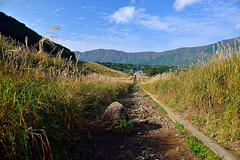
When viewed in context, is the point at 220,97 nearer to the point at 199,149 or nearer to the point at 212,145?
the point at 212,145

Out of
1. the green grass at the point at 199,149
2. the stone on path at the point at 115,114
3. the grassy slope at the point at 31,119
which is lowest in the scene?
the green grass at the point at 199,149

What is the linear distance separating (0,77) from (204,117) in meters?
5.19

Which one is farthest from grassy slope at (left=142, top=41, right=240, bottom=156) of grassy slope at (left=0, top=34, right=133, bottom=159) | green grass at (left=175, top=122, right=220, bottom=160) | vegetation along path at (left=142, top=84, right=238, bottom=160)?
grassy slope at (left=0, top=34, right=133, bottom=159)

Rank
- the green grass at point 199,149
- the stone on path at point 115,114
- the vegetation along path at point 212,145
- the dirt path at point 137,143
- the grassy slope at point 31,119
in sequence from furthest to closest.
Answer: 1. the stone on path at point 115,114
2. the dirt path at point 137,143
3. the green grass at point 199,149
4. the vegetation along path at point 212,145
5. the grassy slope at point 31,119

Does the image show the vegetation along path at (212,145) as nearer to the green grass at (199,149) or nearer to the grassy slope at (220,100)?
the green grass at (199,149)

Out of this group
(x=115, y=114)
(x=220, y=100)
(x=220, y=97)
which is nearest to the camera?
(x=220, y=100)

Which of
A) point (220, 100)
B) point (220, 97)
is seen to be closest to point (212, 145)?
point (220, 100)

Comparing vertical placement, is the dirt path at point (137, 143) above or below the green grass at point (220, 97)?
below

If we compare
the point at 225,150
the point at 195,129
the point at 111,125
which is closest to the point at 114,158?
the point at 111,125

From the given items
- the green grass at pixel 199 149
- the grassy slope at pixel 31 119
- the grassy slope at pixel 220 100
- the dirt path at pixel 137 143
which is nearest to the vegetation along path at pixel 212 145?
the green grass at pixel 199 149

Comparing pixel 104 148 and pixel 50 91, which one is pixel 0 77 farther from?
pixel 104 148

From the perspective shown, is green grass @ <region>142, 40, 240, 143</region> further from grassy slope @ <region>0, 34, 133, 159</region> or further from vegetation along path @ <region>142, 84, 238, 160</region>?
grassy slope @ <region>0, 34, 133, 159</region>

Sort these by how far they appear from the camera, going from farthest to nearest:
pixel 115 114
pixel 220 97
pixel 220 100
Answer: pixel 115 114, pixel 220 97, pixel 220 100

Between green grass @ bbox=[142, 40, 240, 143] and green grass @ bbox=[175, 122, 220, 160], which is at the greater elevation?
green grass @ bbox=[142, 40, 240, 143]
